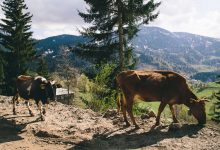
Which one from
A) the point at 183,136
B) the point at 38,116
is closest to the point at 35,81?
the point at 38,116

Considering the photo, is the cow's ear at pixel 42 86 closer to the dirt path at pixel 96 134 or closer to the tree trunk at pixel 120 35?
the dirt path at pixel 96 134

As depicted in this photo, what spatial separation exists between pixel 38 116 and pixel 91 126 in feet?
10.8

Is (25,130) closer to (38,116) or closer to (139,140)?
(38,116)

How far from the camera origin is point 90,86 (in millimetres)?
24906

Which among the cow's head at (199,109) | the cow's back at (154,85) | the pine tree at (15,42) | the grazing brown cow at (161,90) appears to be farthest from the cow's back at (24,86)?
the pine tree at (15,42)

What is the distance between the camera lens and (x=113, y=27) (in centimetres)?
3066

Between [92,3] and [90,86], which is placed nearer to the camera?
[90,86]

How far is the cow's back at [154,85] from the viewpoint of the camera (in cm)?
1359

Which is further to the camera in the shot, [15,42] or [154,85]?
[15,42]

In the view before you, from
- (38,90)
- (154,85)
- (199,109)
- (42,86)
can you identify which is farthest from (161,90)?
(38,90)

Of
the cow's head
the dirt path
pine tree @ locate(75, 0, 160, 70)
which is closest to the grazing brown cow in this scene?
the cow's head

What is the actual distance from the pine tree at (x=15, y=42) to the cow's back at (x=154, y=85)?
35.4m

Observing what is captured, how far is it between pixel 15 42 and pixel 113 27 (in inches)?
833

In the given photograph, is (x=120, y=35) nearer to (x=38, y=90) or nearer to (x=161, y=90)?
(x=38, y=90)
